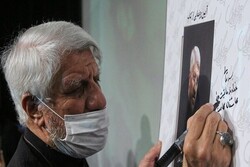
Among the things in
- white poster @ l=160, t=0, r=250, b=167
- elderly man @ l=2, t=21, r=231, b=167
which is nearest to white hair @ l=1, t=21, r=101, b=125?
elderly man @ l=2, t=21, r=231, b=167

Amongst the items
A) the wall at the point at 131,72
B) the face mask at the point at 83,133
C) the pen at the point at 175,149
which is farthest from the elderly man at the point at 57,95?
Result: the wall at the point at 131,72

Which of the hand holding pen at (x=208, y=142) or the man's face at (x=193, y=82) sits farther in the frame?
the man's face at (x=193, y=82)

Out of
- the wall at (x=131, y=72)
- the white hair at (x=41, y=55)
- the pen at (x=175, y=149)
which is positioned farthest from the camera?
the wall at (x=131, y=72)

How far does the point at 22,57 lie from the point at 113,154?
2.77 ft

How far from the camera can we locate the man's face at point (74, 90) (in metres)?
0.89

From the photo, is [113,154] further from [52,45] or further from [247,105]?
[247,105]

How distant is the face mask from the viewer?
0.94m

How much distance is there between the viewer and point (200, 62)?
0.74 metres

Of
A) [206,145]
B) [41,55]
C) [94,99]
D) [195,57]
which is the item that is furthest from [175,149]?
[41,55]

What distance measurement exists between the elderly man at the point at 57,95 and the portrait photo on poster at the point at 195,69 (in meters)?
0.17
